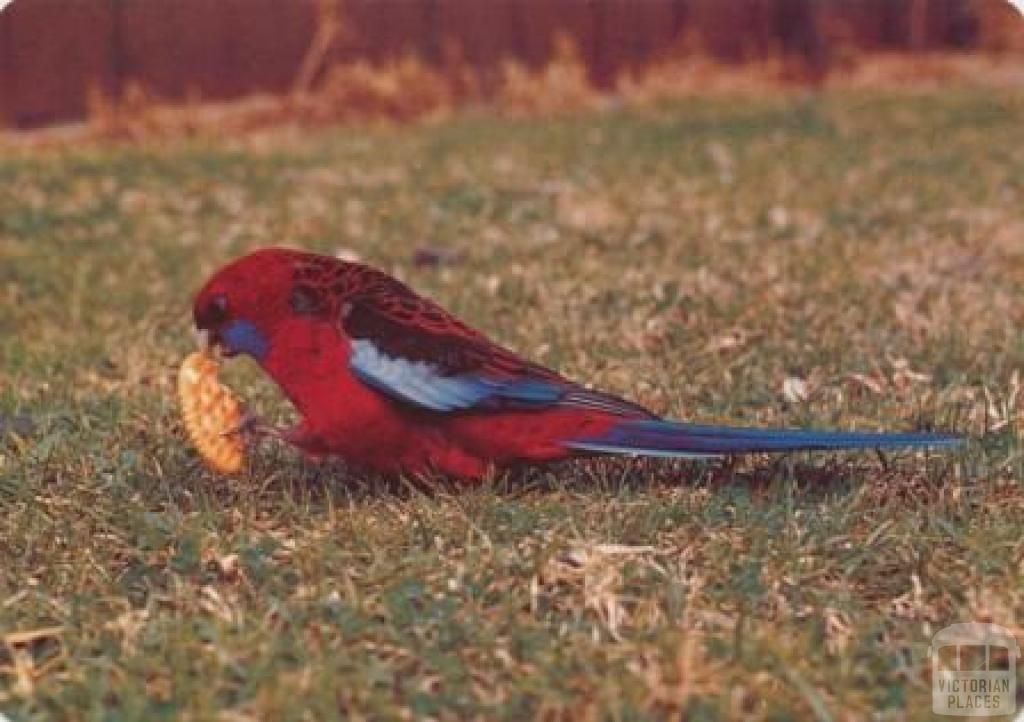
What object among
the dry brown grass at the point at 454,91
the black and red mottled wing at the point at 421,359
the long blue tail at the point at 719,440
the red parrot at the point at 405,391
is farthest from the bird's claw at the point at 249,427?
the dry brown grass at the point at 454,91

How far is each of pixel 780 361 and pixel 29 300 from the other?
2.54 m

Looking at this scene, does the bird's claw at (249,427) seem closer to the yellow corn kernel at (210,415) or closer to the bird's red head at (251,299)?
the yellow corn kernel at (210,415)

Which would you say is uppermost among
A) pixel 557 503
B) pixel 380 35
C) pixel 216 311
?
pixel 380 35

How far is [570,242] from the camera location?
584cm

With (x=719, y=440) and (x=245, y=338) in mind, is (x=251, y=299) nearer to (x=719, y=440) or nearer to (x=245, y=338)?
(x=245, y=338)

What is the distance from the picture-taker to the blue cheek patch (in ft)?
9.20

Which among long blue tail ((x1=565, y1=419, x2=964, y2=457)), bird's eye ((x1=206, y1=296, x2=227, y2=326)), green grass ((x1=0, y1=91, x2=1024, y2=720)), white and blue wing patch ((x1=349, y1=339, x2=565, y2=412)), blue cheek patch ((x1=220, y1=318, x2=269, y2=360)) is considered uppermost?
bird's eye ((x1=206, y1=296, x2=227, y2=326))

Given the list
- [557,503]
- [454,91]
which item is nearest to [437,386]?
[557,503]

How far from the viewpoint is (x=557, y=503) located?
8.59 feet

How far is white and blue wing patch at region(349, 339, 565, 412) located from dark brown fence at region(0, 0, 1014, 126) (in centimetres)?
722

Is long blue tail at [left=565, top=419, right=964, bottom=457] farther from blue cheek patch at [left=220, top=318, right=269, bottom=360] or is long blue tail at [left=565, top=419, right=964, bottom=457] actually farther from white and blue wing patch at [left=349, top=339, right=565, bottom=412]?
blue cheek patch at [left=220, top=318, right=269, bottom=360]

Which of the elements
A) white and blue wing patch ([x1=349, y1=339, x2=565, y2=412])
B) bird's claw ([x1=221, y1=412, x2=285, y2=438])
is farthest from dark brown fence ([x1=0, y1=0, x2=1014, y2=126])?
white and blue wing patch ([x1=349, y1=339, x2=565, y2=412])

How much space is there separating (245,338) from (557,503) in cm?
65

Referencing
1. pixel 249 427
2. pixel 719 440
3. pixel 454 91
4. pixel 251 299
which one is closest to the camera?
pixel 719 440
